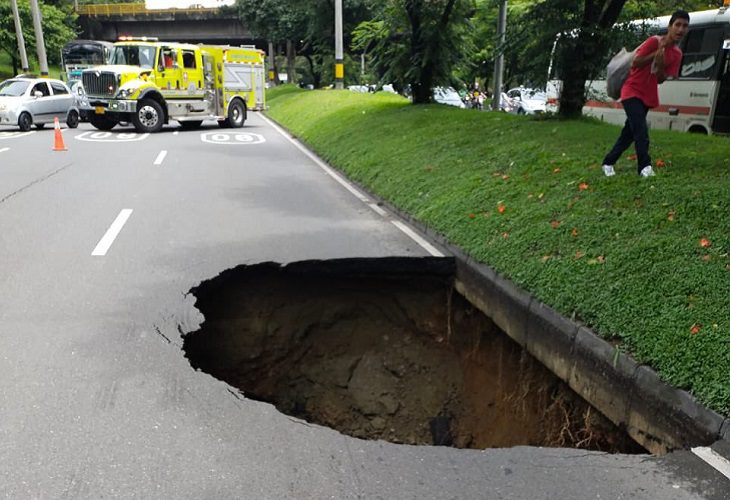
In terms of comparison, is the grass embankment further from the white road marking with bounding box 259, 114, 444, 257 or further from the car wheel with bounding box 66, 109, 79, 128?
the car wheel with bounding box 66, 109, 79, 128

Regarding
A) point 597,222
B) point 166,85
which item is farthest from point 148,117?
point 597,222

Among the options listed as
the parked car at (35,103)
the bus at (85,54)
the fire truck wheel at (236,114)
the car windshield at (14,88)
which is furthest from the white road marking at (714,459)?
the bus at (85,54)

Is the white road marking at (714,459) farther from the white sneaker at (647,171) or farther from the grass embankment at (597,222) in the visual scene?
the white sneaker at (647,171)

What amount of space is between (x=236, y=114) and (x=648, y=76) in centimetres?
2035

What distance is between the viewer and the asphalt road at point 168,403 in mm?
2832

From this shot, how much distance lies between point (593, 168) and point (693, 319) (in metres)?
4.01

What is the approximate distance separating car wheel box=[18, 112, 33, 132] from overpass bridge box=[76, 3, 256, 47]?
120 feet

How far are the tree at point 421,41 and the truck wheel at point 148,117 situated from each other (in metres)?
7.73

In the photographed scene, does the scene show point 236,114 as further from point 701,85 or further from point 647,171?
point 647,171

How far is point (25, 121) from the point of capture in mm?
20469

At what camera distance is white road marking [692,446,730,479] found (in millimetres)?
2883

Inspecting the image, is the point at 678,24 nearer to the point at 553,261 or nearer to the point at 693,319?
the point at 553,261

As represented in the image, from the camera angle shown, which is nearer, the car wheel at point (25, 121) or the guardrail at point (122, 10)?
the car wheel at point (25, 121)

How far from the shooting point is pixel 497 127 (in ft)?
38.9
